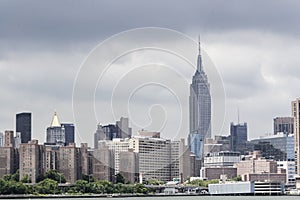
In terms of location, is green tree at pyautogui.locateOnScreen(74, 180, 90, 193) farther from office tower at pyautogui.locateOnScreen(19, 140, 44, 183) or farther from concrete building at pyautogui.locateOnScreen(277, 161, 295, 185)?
concrete building at pyautogui.locateOnScreen(277, 161, 295, 185)

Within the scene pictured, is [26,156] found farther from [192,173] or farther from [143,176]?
[192,173]

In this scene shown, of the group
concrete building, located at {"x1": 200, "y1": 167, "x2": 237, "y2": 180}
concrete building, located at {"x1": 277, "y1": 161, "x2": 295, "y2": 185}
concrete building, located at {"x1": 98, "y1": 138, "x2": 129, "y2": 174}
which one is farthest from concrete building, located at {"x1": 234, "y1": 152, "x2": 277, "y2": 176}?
concrete building, located at {"x1": 98, "y1": 138, "x2": 129, "y2": 174}

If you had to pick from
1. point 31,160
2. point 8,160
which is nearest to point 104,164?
point 31,160

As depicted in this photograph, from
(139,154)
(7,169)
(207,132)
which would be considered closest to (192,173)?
(207,132)

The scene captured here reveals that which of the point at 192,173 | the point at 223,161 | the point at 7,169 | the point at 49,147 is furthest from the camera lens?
the point at 223,161

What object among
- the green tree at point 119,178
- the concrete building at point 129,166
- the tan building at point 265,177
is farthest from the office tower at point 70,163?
the tan building at point 265,177

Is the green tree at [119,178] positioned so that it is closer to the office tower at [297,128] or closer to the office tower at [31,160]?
the office tower at [31,160]
